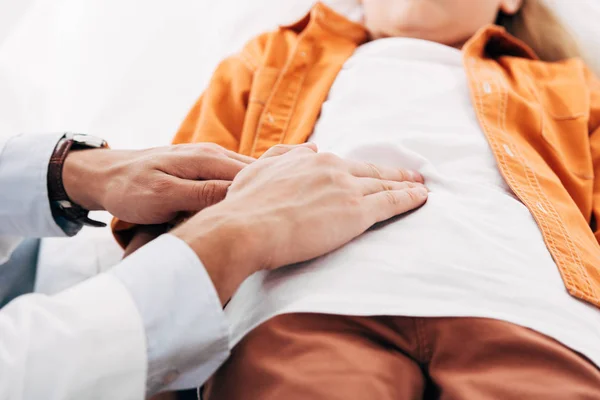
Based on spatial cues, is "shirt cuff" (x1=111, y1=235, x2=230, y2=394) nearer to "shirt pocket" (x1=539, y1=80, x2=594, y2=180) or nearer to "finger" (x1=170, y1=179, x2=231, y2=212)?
"finger" (x1=170, y1=179, x2=231, y2=212)

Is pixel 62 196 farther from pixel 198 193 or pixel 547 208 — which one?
pixel 547 208

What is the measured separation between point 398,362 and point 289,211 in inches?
7.7

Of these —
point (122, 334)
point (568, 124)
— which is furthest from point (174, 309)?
point (568, 124)

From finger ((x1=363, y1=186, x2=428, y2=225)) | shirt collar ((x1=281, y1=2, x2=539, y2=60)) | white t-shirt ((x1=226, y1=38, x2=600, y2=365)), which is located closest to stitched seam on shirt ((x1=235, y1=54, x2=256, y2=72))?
shirt collar ((x1=281, y1=2, x2=539, y2=60))

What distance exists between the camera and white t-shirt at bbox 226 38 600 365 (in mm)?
590

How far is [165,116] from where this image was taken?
1.18m

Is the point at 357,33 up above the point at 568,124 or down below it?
above

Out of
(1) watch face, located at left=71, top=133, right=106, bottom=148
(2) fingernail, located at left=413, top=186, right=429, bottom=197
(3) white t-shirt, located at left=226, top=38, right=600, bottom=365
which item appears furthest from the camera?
(1) watch face, located at left=71, top=133, right=106, bottom=148

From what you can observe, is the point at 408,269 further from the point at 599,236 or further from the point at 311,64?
the point at 311,64

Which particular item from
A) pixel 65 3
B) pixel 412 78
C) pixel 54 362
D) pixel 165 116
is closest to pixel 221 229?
pixel 54 362

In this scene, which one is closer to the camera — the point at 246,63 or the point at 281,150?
the point at 281,150

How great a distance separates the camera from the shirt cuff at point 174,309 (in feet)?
1.64

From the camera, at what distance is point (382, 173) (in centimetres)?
74

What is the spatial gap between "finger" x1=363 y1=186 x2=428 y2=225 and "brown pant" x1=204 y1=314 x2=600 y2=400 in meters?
0.12
